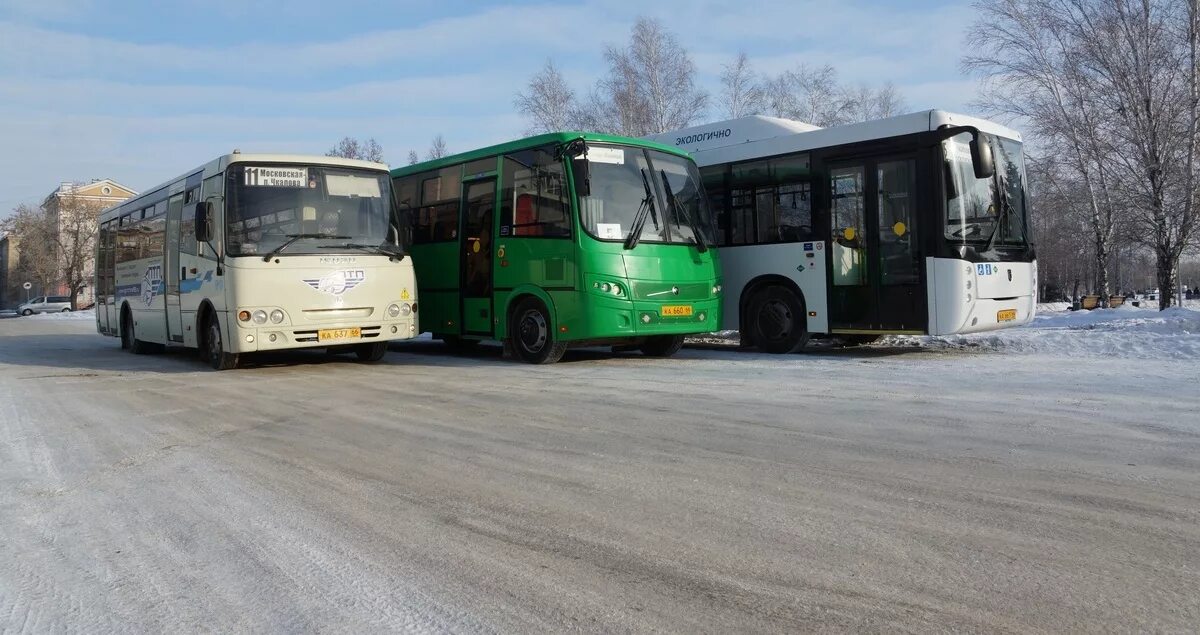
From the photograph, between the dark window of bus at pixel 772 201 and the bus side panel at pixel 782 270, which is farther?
the dark window of bus at pixel 772 201

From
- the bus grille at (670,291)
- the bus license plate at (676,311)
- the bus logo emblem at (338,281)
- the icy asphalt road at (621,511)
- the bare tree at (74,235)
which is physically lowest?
the icy asphalt road at (621,511)

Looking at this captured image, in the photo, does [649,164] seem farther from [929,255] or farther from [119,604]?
[119,604]

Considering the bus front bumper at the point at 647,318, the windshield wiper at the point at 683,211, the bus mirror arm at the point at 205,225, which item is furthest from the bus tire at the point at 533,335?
the bus mirror arm at the point at 205,225

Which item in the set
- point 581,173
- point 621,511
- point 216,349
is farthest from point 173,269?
point 621,511

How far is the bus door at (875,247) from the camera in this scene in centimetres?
1166

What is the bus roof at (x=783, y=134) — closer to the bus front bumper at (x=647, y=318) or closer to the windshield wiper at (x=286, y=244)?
the bus front bumper at (x=647, y=318)

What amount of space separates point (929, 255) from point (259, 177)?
29.4 ft

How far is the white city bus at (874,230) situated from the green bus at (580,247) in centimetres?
119

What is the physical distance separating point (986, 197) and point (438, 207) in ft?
26.8

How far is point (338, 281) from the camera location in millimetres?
11914

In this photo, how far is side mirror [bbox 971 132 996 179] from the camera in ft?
35.2

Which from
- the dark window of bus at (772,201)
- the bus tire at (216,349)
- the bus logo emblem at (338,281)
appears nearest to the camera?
the bus logo emblem at (338,281)

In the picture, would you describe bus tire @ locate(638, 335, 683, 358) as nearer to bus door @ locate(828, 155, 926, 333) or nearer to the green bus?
the green bus

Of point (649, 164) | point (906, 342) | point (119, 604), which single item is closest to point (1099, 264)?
point (906, 342)
